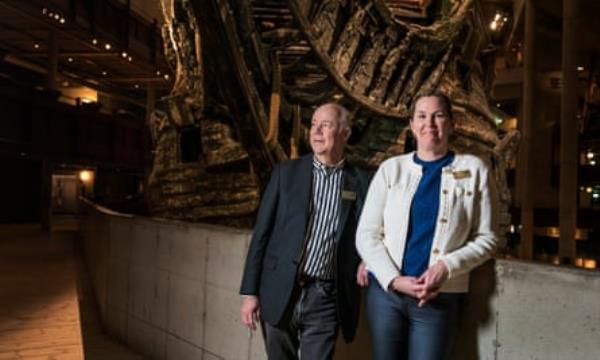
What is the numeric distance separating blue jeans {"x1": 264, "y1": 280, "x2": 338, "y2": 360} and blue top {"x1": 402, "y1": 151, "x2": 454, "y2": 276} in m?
0.44

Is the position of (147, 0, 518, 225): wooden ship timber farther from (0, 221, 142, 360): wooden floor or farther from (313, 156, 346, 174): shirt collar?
(313, 156, 346, 174): shirt collar

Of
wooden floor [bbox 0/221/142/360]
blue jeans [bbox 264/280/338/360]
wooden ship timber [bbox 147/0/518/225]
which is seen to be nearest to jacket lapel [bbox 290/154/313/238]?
blue jeans [bbox 264/280/338/360]

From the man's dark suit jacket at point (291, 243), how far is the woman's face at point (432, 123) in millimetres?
440

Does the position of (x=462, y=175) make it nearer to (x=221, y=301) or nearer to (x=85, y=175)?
(x=221, y=301)

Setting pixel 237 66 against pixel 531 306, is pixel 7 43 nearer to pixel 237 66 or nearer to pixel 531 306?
pixel 237 66

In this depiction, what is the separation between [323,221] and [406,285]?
1.70 ft

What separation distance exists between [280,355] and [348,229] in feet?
1.97

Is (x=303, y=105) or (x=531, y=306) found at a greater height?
(x=303, y=105)

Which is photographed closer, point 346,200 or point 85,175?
point 346,200

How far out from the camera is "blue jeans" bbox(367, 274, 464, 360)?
2.09 metres

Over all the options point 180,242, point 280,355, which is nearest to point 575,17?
point 180,242

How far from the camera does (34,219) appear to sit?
20828 millimetres

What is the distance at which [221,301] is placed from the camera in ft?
12.8

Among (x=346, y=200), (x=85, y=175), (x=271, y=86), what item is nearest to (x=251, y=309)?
(x=346, y=200)
